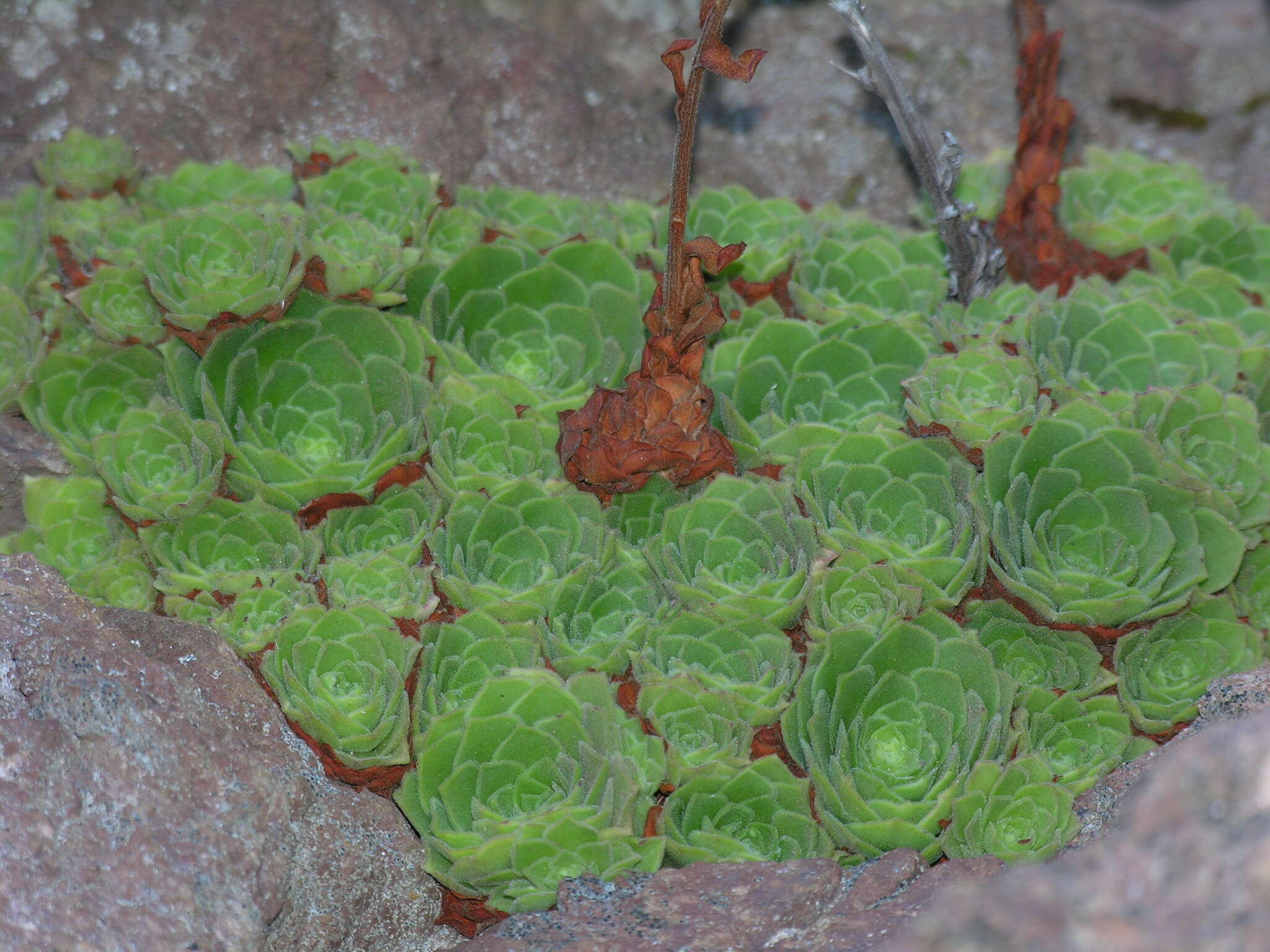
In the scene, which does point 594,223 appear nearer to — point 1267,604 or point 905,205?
point 905,205

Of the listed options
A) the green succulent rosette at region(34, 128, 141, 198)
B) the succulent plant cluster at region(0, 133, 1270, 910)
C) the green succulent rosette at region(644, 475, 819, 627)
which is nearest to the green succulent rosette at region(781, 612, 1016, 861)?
the succulent plant cluster at region(0, 133, 1270, 910)

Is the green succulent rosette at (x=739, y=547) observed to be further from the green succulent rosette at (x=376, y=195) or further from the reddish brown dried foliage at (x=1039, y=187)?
the reddish brown dried foliage at (x=1039, y=187)

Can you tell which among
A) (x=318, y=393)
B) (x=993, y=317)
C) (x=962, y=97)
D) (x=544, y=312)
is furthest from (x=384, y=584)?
(x=962, y=97)

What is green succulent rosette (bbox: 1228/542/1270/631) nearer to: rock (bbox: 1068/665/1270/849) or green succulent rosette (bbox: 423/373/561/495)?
rock (bbox: 1068/665/1270/849)

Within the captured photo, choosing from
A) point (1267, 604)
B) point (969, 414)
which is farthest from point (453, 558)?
point (1267, 604)

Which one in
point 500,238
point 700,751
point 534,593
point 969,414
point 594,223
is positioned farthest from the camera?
point 594,223

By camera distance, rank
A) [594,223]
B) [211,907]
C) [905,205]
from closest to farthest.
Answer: [211,907]
[594,223]
[905,205]

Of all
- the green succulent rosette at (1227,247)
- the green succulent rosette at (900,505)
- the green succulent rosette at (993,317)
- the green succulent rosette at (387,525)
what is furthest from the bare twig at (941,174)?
the green succulent rosette at (387,525)
